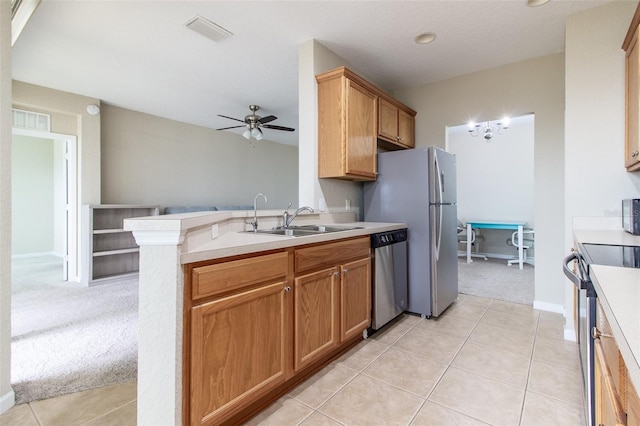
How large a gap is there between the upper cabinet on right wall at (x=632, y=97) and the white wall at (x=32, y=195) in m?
9.22

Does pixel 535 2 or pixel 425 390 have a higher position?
pixel 535 2

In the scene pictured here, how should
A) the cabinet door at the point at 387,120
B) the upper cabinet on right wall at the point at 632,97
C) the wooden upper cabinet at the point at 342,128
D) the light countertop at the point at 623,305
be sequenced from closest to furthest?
the light countertop at the point at 623,305
the upper cabinet on right wall at the point at 632,97
the wooden upper cabinet at the point at 342,128
the cabinet door at the point at 387,120

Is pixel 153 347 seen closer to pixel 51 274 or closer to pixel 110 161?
pixel 110 161

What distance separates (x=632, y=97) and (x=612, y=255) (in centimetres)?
158

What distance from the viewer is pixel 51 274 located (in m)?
4.89

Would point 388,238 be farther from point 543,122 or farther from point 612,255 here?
point 543,122

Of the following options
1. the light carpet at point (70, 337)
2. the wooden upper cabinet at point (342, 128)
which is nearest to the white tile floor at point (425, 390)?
the light carpet at point (70, 337)

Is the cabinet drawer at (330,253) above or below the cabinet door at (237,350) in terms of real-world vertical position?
above

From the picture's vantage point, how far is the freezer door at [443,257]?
9.50 ft

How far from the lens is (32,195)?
21.1 ft

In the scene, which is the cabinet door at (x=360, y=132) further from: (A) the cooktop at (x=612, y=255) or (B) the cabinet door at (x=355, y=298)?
(A) the cooktop at (x=612, y=255)

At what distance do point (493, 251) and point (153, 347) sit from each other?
672 cm

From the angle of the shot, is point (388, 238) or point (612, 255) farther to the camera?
point (388, 238)

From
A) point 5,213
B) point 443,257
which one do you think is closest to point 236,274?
point 5,213
